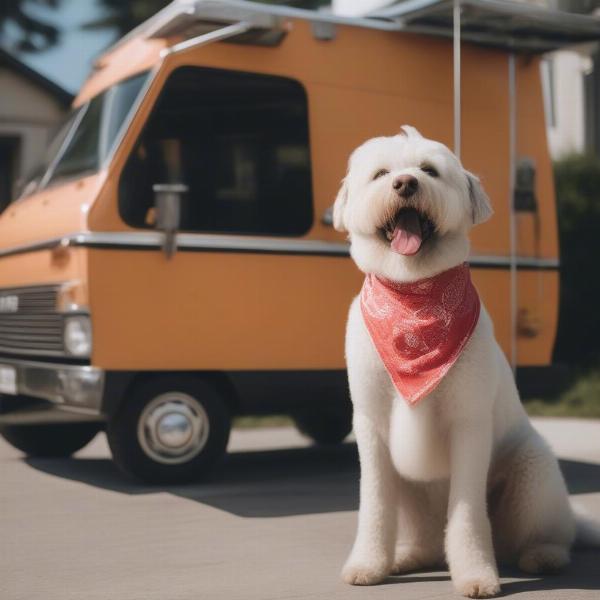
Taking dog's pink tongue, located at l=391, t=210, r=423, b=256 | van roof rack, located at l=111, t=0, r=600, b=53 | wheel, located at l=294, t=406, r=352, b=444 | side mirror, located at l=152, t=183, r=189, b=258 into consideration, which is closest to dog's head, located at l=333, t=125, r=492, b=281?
dog's pink tongue, located at l=391, t=210, r=423, b=256

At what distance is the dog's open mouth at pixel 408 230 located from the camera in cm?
426

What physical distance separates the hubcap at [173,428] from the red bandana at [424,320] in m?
2.74

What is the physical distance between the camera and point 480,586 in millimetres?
4195

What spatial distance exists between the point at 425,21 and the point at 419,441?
4219mm

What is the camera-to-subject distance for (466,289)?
455cm

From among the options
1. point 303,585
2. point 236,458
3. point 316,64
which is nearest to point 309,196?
point 316,64

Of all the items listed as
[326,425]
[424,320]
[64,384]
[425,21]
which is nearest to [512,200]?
[425,21]

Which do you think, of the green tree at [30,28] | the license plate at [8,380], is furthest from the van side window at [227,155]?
the green tree at [30,28]

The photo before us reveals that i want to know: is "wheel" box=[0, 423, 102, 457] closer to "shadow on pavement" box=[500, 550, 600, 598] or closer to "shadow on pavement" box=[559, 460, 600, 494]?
"shadow on pavement" box=[559, 460, 600, 494]

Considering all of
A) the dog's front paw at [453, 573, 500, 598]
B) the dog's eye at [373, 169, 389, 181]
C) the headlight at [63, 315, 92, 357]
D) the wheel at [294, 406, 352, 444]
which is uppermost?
the dog's eye at [373, 169, 389, 181]

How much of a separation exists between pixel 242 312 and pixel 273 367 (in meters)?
0.40

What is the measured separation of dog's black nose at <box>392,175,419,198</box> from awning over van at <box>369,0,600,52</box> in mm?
3623

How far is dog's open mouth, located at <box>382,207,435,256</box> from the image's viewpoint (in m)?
4.26

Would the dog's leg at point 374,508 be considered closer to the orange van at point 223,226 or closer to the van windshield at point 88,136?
the orange van at point 223,226
